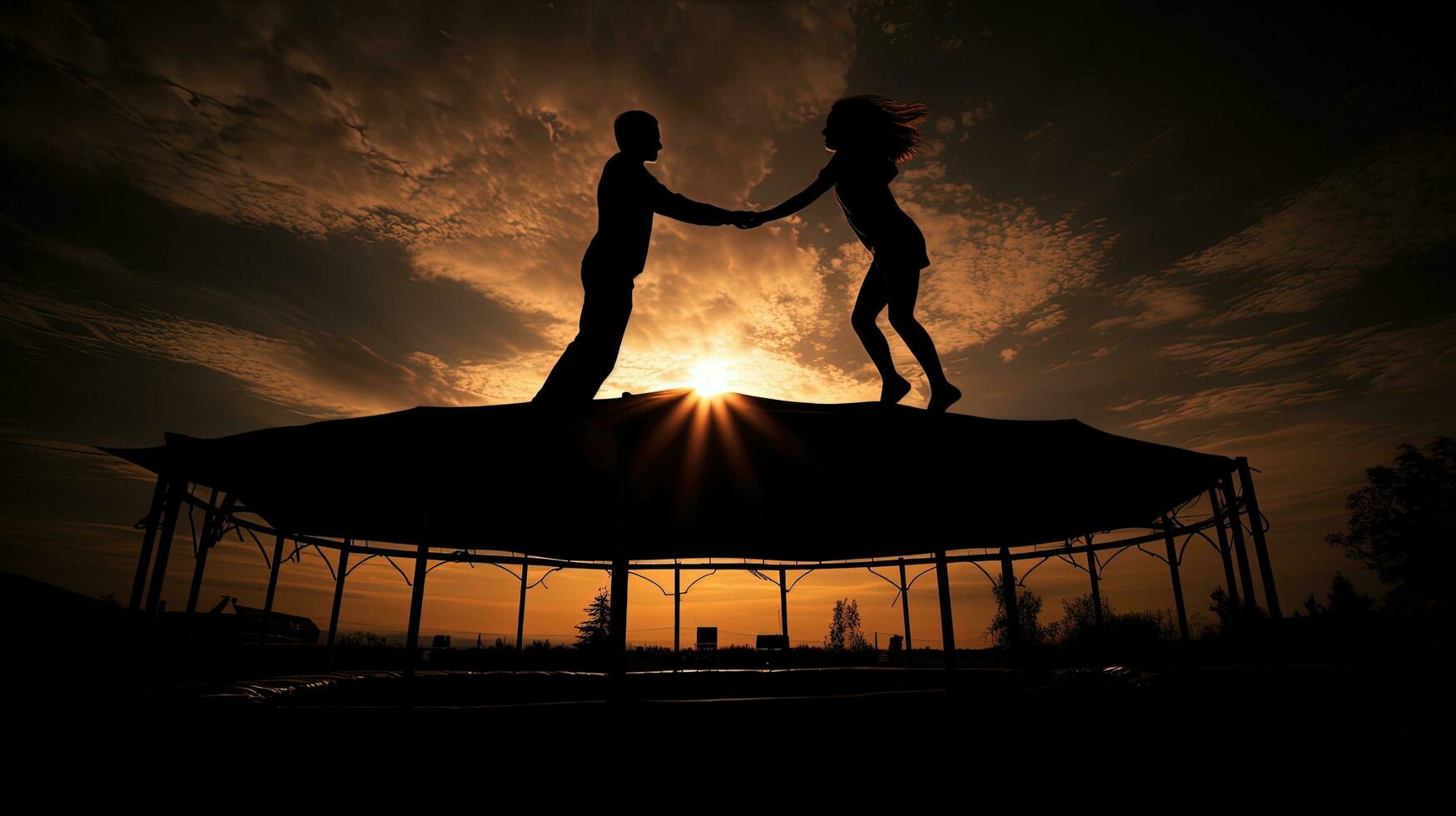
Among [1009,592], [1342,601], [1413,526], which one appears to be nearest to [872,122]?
[1009,592]

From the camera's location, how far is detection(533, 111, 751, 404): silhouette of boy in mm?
3896

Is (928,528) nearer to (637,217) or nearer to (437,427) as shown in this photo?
(637,217)

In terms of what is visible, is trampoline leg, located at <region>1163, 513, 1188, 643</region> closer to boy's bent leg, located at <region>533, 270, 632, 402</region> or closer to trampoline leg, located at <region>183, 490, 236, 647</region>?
boy's bent leg, located at <region>533, 270, 632, 402</region>

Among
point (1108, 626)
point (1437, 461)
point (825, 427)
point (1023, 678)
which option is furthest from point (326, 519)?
point (1437, 461)

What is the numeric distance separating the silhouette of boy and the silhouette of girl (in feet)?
2.58

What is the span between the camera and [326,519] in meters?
8.07

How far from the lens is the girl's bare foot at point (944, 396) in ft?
13.6

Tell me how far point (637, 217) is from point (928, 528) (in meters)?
6.50

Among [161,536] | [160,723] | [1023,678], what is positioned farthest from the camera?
[1023,678]

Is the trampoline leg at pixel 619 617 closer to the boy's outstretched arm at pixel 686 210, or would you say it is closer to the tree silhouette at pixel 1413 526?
the boy's outstretched arm at pixel 686 210

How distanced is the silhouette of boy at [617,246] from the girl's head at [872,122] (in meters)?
1.02

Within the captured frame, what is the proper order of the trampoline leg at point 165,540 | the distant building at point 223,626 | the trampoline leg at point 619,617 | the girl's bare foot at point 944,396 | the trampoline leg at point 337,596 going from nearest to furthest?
the trampoline leg at point 619,617 → the girl's bare foot at point 944,396 → the trampoline leg at point 165,540 → the trampoline leg at point 337,596 → the distant building at point 223,626

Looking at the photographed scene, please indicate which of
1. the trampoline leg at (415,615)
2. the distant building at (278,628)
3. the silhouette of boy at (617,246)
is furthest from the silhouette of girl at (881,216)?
the distant building at (278,628)

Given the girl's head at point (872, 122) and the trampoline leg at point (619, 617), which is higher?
the girl's head at point (872, 122)
